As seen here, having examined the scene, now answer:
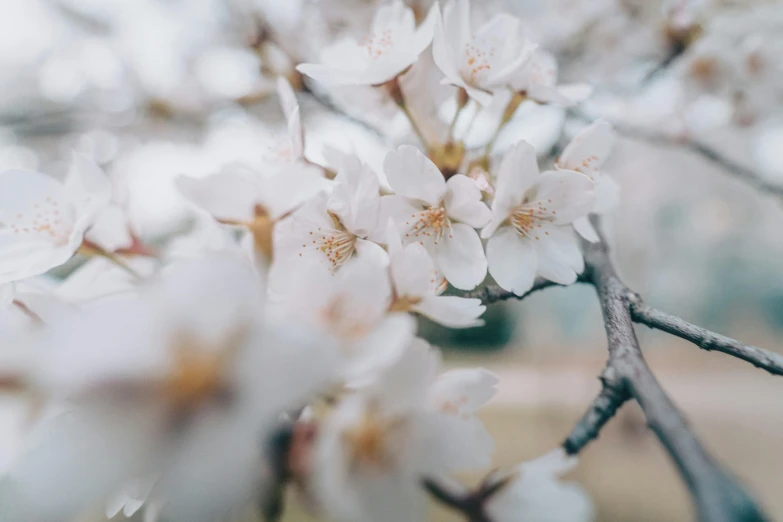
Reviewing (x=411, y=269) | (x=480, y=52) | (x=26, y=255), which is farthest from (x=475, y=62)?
(x=26, y=255)

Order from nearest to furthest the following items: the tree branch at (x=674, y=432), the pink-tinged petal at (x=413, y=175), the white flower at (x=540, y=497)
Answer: the tree branch at (x=674, y=432)
the white flower at (x=540, y=497)
the pink-tinged petal at (x=413, y=175)

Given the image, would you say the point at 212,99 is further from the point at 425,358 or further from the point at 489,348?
the point at 489,348

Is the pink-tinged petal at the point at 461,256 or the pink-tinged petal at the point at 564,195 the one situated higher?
the pink-tinged petal at the point at 564,195

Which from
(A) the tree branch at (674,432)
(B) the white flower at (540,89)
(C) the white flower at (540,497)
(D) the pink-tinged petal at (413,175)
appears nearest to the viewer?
(A) the tree branch at (674,432)

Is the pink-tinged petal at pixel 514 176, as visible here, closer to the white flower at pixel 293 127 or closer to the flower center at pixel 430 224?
the flower center at pixel 430 224

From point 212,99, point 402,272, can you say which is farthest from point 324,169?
point 212,99

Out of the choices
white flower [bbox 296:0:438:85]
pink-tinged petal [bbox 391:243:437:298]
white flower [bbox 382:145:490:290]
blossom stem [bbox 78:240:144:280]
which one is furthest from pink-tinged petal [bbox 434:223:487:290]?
blossom stem [bbox 78:240:144:280]

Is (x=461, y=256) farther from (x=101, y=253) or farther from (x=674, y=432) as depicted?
(x=101, y=253)

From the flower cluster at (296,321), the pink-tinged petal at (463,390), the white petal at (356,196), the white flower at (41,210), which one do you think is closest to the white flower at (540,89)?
the flower cluster at (296,321)

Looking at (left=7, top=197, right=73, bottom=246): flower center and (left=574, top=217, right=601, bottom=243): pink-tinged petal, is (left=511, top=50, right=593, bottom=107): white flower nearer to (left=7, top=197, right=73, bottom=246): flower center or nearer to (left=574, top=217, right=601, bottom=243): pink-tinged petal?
(left=574, top=217, right=601, bottom=243): pink-tinged petal
